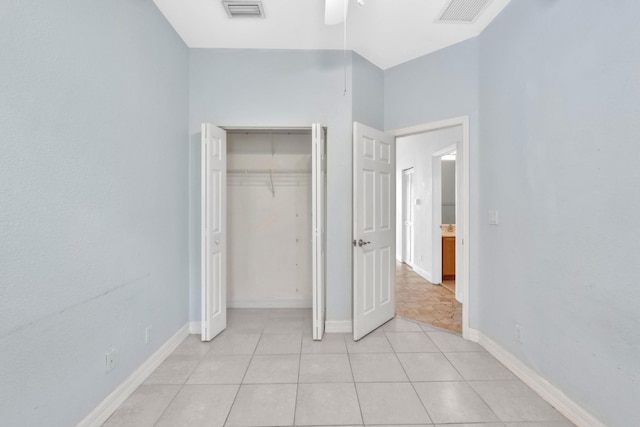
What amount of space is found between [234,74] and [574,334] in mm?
3506

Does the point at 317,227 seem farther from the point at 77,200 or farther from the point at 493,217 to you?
the point at 77,200

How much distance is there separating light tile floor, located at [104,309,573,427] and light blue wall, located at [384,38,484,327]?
28.3 inches

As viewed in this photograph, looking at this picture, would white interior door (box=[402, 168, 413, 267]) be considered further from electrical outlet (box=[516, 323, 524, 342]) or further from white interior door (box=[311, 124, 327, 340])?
electrical outlet (box=[516, 323, 524, 342])

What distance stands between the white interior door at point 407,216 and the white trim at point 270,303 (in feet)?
10.2

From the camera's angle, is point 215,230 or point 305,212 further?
point 305,212

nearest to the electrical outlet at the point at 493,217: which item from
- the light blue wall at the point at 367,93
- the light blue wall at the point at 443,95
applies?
the light blue wall at the point at 443,95

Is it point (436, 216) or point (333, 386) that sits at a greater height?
point (436, 216)

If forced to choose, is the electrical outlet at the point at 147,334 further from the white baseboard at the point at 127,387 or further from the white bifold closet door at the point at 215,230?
the white bifold closet door at the point at 215,230

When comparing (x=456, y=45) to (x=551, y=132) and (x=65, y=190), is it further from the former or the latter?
(x=65, y=190)

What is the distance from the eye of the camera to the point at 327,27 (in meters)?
2.59

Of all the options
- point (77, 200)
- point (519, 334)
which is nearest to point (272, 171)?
point (77, 200)

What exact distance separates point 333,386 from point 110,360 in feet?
4.89

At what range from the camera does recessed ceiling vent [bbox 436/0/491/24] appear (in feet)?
7.36

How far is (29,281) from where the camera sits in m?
1.30
